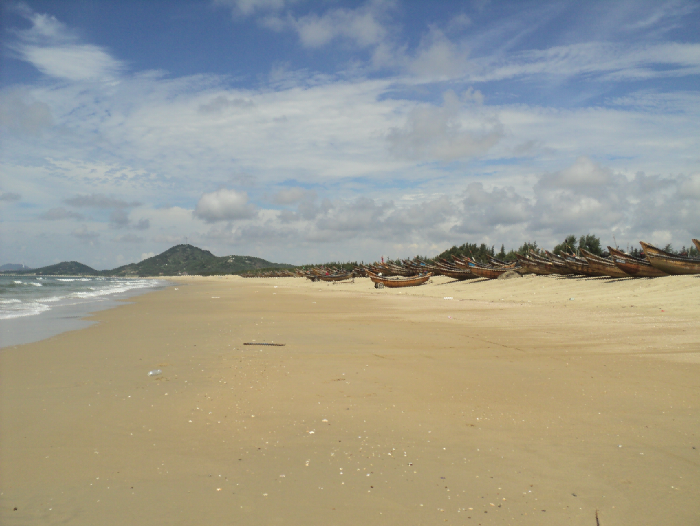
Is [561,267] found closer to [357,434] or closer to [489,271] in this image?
[489,271]

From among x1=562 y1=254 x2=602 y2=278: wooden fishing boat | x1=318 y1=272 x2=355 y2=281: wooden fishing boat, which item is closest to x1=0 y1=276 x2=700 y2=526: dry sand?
x1=562 y1=254 x2=602 y2=278: wooden fishing boat

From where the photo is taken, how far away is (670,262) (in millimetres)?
17734

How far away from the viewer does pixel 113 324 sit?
40.7 feet

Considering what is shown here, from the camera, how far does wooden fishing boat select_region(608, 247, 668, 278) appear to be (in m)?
19.0

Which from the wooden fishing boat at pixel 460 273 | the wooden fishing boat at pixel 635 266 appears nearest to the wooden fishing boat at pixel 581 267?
the wooden fishing boat at pixel 635 266

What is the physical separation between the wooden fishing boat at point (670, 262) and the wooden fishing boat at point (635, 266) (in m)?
0.41

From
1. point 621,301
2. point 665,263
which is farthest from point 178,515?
point 665,263

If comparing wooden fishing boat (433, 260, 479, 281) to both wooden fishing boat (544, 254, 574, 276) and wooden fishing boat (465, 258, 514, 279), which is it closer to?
wooden fishing boat (465, 258, 514, 279)

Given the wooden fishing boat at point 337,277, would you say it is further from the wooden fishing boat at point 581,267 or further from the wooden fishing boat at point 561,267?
the wooden fishing boat at point 581,267

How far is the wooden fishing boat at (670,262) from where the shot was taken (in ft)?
55.4

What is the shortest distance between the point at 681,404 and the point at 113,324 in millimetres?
Answer: 13294

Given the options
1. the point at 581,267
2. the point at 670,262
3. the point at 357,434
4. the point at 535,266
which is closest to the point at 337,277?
the point at 535,266

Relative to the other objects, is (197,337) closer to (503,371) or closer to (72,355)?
(72,355)

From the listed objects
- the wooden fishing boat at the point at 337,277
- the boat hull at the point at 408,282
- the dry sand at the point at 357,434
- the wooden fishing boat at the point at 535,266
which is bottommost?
the dry sand at the point at 357,434
